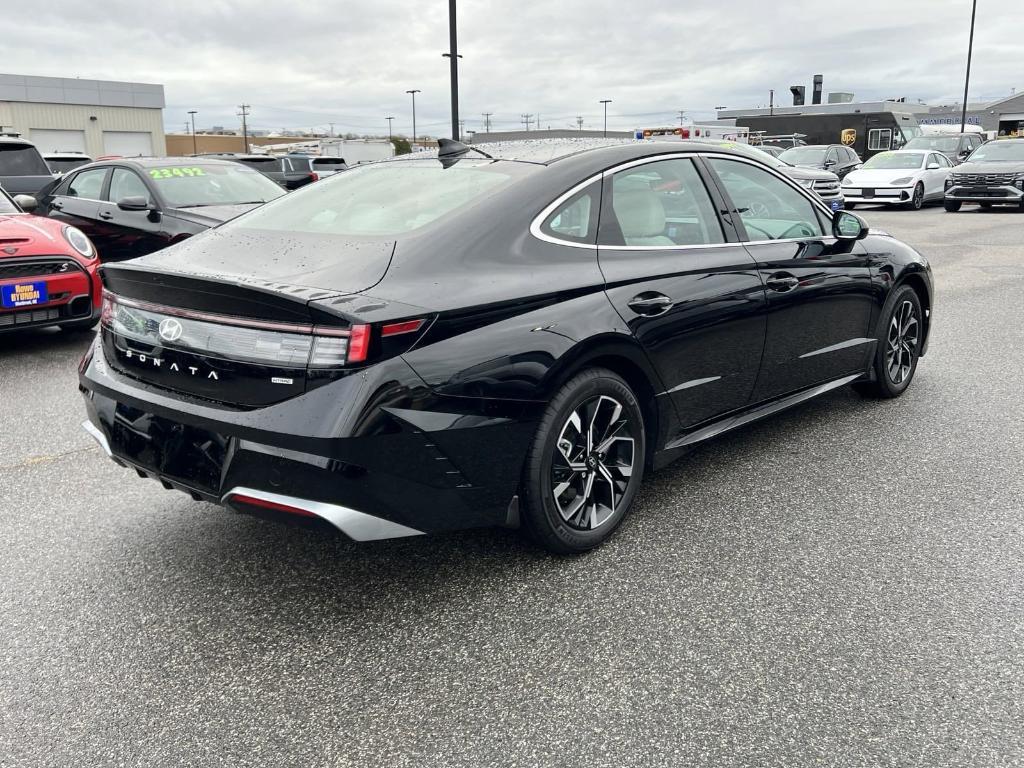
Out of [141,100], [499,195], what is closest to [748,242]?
[499,195]

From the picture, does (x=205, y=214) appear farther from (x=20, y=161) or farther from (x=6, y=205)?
(x=20, y=161)

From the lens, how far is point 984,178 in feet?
66.8

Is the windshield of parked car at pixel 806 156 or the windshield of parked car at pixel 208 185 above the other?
the windshield of parked car at pixel 806 156

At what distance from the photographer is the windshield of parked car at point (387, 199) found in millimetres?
3250

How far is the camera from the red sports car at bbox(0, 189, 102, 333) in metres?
6.36

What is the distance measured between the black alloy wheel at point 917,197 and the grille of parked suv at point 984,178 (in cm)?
112

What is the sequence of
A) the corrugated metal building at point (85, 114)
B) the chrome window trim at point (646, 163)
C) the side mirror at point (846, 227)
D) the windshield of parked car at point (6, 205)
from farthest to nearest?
the corrugated metal building at point (85, 114)
the windshield of parked car at point (6, 205)
the side mirror at point (846, 227)
the chrome window trim at point (646, 163)

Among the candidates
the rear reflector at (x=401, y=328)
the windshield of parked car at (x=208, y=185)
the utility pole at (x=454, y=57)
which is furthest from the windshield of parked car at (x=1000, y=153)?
the rear reflector at (x=401, y=328)

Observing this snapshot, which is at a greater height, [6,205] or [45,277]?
[6,205]

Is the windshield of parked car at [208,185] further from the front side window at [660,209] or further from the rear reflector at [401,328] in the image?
the rear reflector at [401,328]

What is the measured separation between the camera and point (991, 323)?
7898 millimetres

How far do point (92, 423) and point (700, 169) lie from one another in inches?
108

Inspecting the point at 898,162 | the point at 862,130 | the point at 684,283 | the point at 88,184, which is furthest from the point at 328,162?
the point at 684,283

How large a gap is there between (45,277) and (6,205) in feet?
5.36
